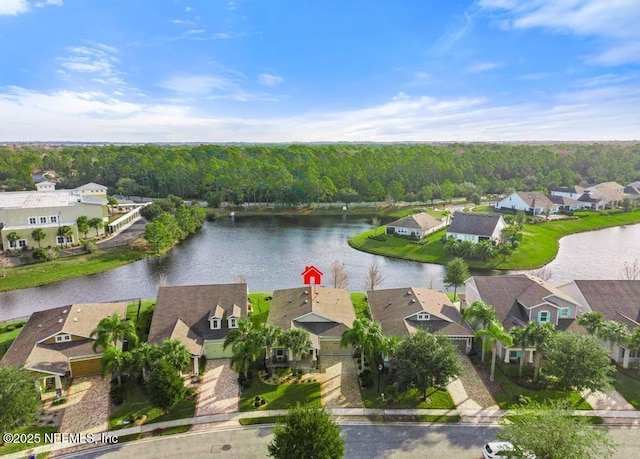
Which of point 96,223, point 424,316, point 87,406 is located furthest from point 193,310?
point 96,223

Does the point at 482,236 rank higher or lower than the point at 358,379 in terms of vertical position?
higher

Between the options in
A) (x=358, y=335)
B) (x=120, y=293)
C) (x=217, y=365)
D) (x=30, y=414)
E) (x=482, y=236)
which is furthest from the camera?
(x=482, y=236)

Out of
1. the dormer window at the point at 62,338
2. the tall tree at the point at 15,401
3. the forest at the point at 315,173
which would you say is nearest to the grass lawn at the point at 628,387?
the tall tree at the point at 15,401

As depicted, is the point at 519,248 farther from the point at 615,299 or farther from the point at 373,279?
the point at 615,299

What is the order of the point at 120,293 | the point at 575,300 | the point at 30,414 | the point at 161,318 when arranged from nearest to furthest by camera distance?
the point at 30,414
the point at 161,318
the point at 575,300
the point at 120,293

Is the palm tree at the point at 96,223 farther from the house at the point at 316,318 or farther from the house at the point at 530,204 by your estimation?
the house at the point at 530,204

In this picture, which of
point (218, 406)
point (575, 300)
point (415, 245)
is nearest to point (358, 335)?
point (218, 406)

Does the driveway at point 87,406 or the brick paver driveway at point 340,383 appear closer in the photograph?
the driveway at point 87,406

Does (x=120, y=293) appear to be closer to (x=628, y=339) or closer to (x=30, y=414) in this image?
(x=30, y=414)
